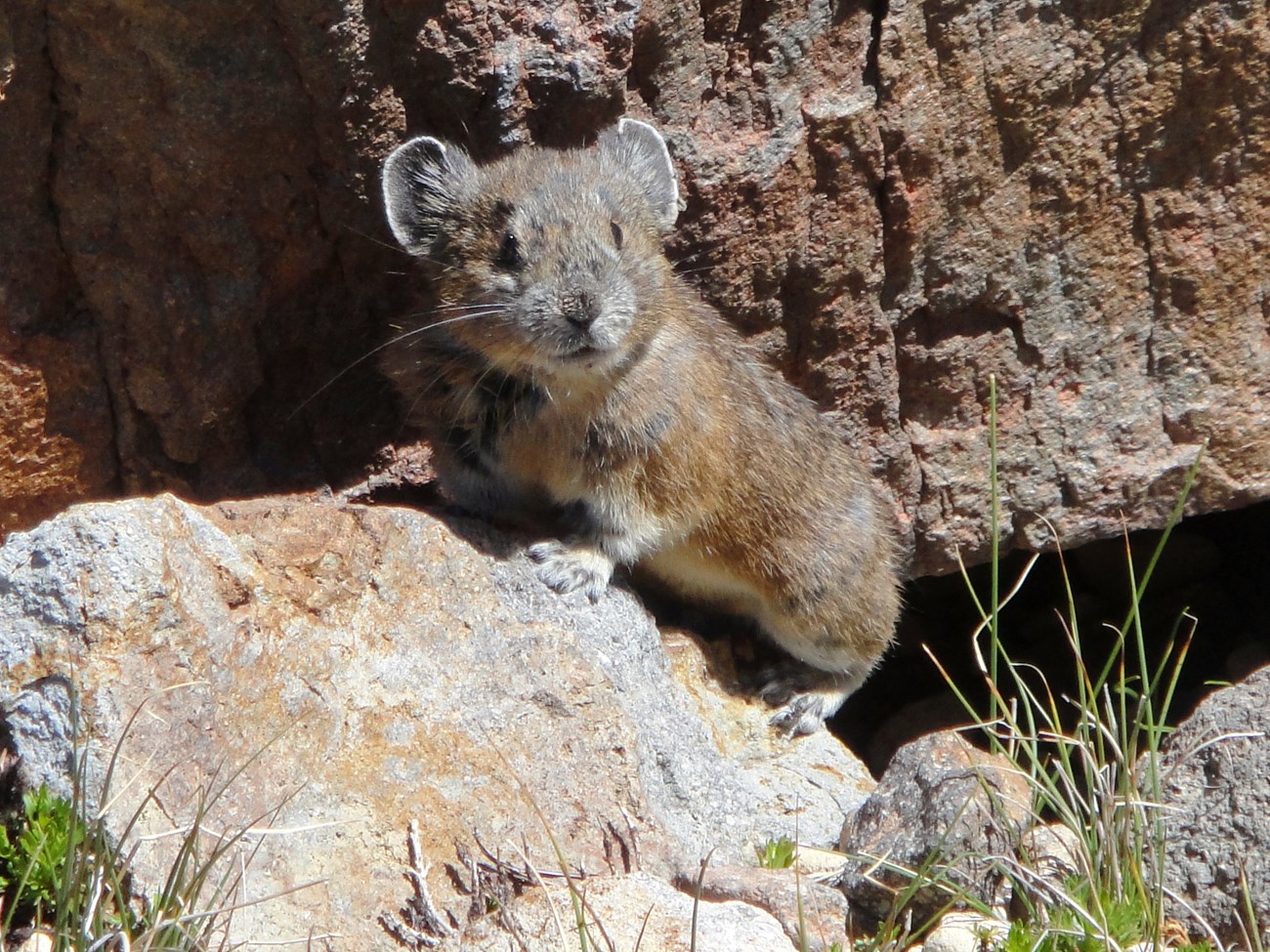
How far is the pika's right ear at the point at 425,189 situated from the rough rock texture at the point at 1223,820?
3.80 metres

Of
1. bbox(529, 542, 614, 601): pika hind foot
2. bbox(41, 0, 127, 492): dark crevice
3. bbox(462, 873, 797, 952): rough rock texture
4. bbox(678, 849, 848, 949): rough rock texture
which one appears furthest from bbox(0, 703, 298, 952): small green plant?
bbox(41, 0, 127, 492): dark crevice

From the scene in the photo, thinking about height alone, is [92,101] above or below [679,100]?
above

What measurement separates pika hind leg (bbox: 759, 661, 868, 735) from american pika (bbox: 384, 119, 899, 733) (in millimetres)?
11

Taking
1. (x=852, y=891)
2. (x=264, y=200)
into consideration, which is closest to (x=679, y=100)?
(x=264, y=200)

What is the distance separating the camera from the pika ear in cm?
654

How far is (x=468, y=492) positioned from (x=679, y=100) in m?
2.13

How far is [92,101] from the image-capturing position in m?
6.32

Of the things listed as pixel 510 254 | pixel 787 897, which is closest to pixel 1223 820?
pixel 787 897

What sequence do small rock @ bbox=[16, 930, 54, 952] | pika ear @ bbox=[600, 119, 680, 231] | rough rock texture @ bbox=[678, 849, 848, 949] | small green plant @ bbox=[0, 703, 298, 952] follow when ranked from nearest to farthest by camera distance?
1. small green plant @ bbox=[0, 703, 298, 952]
2. small rock @ bbox=[16, 930, 54, 952]
3. rough rock texture @ bbox=[678, 849, 848, 949]
4. pika ear @ bbox=[600, 119, 680, 231]

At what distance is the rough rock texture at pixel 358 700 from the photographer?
504cm

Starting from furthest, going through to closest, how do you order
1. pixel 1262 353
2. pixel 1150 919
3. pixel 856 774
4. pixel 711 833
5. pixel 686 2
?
pixel 1262 353 < pixel 856 774 < pixel 686 2 < pixel 711 833 < pixel 1150 919

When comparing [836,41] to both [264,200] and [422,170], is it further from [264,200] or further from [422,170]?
[264,200]

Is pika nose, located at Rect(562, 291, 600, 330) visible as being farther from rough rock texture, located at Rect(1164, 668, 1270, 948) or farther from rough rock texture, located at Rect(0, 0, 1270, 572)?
rough rock texture, located at Rect(1164, 668, 1270, 948)

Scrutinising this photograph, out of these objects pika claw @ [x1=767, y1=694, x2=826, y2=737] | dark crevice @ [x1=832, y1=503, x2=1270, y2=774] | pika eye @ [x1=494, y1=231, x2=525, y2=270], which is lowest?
dark crevice @ [x1=832, y1=503, x2=1270, y2=774]
